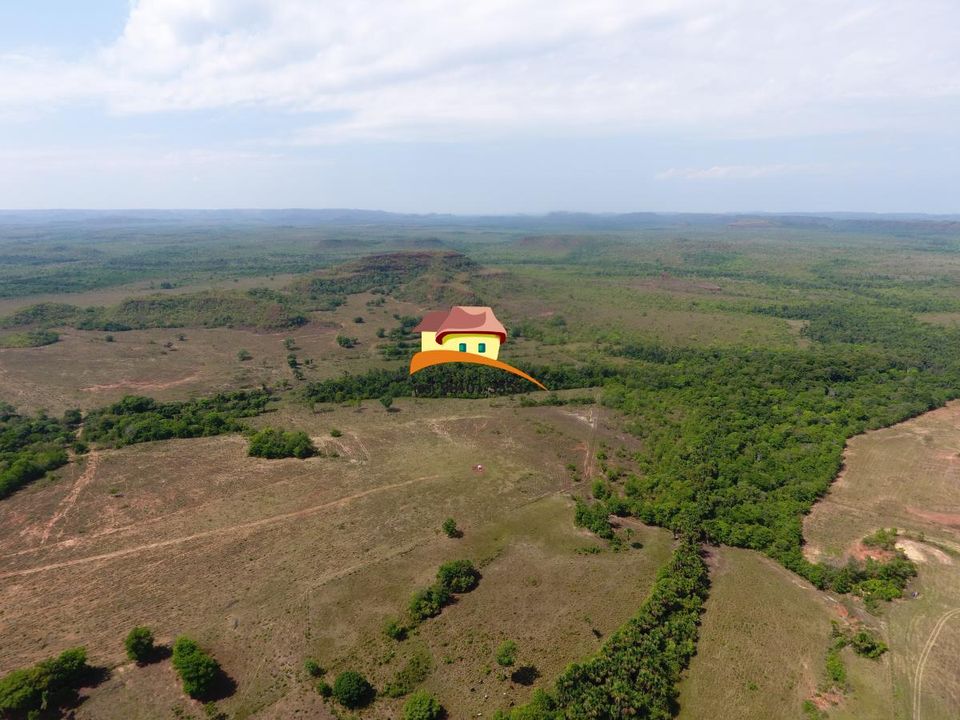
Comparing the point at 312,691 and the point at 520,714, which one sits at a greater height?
the point at 520,714

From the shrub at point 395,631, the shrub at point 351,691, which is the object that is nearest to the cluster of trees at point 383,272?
the shrub at point 395,631

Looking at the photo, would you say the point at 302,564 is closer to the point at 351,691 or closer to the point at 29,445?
the point at 351,691

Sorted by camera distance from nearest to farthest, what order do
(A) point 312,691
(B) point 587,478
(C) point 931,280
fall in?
(A) point 312,691, (B) point 587,478, (C) point 931,280

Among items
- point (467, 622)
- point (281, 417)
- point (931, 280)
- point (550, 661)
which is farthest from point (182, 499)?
point (931, 280)

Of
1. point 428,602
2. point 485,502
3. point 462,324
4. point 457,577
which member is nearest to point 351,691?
point 428,602

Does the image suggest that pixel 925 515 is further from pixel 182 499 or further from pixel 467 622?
pixel 182 499
